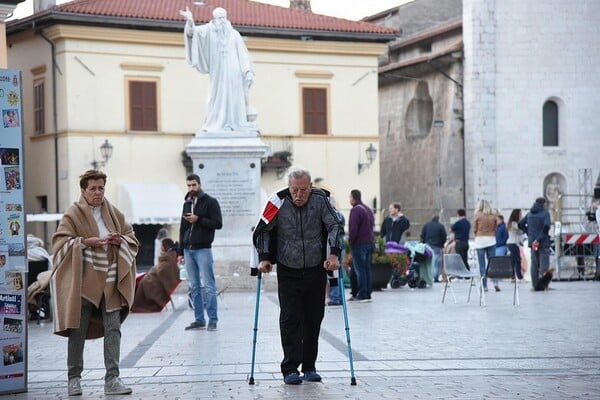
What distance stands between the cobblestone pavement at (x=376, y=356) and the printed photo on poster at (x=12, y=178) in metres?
1.71

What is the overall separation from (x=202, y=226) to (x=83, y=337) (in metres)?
5.77

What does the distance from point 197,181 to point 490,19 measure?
3352 centimetres

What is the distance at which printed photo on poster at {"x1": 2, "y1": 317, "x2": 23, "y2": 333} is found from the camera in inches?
428

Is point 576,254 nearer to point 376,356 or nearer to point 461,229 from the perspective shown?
point 461,229

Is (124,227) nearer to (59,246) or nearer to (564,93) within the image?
(59,246)

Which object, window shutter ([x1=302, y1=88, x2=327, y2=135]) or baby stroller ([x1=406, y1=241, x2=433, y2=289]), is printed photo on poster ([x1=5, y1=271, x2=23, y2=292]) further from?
window shutter ([x1=302, y1=88, x2=327, y2=135])

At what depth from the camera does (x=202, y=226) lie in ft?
54.6

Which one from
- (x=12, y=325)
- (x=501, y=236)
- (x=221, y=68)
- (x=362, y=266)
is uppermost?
(x=221, y=68)

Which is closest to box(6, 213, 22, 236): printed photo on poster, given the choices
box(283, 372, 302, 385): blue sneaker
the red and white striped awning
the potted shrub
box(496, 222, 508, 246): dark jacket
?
box(283, 372, 302, 385): blue sneaker

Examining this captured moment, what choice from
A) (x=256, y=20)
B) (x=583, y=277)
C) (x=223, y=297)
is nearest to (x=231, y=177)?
(x=223, y=297)

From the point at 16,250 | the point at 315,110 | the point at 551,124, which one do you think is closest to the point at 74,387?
the point at 16,250

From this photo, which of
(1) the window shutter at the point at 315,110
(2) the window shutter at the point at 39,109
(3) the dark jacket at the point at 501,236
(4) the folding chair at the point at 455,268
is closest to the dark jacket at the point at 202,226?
(4) the folding chair at the point at 455,268

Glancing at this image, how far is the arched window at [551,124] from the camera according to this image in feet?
165

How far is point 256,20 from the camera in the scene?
50.0 metres
